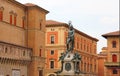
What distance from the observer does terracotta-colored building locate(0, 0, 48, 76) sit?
145ft

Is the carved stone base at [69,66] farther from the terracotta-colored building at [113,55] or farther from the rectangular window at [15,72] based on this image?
the terracotta-colored building at [113,55]

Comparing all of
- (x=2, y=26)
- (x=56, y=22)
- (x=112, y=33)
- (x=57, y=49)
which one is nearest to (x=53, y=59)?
(x=57, y=49)

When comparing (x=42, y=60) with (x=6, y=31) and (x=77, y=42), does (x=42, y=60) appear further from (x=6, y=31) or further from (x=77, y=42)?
(x=77, y=42)

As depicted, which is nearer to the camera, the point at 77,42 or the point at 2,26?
the point at 2,26

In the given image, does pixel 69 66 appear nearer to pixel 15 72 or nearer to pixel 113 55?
pixel 15 72

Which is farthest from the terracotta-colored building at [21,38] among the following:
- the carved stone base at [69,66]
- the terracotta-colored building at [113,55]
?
the terracotta-colored building at [113,55]

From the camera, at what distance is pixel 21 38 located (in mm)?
49938

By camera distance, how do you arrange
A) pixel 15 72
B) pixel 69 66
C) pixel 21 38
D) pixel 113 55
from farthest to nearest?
pixel 113 55 → pixel 21 38 → pixel 15 72 → pixel 69 66

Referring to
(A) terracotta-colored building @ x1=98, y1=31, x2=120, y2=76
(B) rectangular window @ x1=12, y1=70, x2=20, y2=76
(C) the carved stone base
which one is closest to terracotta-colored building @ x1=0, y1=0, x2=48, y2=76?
(B) rectangular window @ x1=12, y1=70, x2=20, y2=76

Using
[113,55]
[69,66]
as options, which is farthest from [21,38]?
[113,55]

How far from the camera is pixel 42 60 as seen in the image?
2046 inches

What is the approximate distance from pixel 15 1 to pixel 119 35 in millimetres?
23052

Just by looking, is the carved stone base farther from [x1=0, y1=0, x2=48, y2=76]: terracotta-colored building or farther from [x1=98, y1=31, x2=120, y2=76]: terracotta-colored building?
[x1=98, y1=31, x2=120, y2=76]: terracotta-colored building

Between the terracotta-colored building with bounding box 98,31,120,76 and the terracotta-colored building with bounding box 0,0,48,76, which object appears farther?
the terracotta-colored building with bounding box 98,31,120,76
